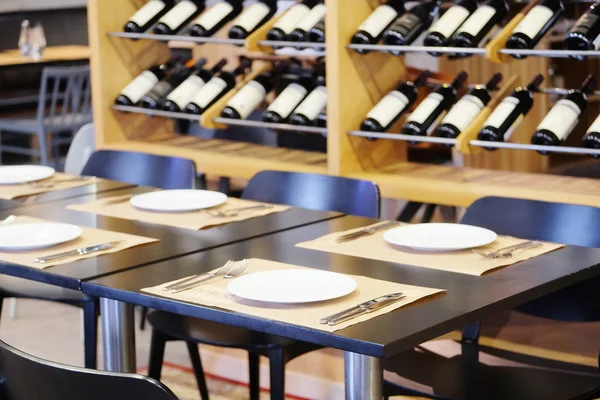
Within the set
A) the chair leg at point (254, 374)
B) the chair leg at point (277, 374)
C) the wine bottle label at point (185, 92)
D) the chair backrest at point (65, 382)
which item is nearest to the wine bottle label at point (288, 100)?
the wine bottle label at point (185, 92)

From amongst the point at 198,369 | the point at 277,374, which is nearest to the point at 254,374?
the point at 198,369

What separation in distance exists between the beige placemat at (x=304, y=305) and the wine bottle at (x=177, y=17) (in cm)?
190

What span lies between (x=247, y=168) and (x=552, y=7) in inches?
44.2

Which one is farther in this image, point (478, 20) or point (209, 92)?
point (209, 92)

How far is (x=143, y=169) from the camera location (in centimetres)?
326

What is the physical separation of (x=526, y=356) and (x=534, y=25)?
0.98 meters

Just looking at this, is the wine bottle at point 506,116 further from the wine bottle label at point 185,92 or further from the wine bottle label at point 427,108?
the wine bottle label at point 185,92

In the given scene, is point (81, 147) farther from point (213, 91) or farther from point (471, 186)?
point (471, 186)

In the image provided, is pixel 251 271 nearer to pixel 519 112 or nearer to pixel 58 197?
pixel 58 197

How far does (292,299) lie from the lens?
170 centimetres

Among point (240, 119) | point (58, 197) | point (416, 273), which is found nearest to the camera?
point (416, 273)

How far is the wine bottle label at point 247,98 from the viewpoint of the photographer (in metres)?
3.39

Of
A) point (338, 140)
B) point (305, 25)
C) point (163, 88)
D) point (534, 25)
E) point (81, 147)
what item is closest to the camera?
point (534, 25)

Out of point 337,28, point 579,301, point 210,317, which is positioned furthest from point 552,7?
point 210,317
